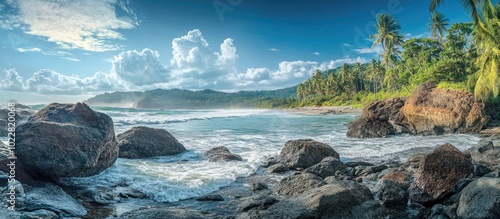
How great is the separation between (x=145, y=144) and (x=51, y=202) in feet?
24.8

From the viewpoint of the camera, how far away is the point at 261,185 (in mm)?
9359

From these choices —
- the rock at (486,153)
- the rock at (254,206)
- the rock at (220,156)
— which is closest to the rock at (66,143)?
the rock at (220,156)

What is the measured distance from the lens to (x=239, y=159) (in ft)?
43.8

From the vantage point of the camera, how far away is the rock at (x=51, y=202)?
641 centimetres

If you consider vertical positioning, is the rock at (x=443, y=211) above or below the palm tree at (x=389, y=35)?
below

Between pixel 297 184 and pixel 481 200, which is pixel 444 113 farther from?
pixel 481 200

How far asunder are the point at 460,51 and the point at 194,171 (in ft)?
Answer: 153

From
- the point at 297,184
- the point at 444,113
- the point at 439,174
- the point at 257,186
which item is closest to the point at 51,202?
the point at 257,186

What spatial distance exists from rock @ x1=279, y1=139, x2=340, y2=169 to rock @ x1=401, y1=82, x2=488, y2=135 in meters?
14.8

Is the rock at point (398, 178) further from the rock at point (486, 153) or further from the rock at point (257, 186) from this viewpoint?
the rock at point (486, 153)

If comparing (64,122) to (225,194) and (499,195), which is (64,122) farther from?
(499,195)

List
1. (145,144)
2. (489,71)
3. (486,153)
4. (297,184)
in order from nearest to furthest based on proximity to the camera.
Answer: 1. (297,184)
2. (486,153)
3. (145,144)
4. (489,71)

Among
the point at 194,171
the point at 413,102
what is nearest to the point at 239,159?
the point at 194,171

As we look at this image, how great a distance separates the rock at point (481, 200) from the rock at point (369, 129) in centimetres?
1611
